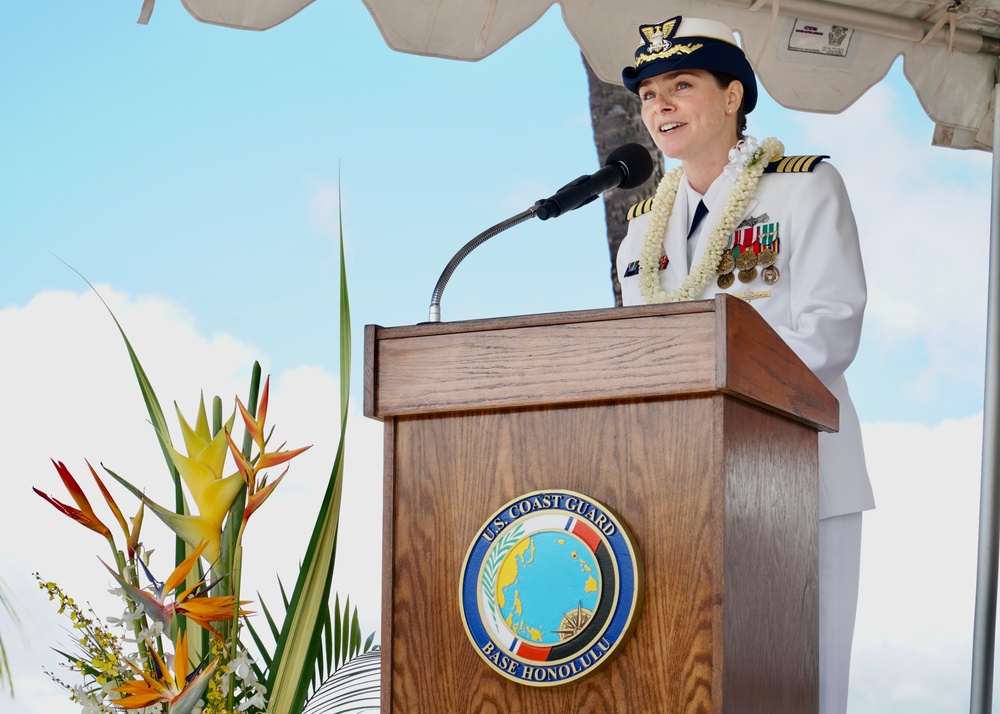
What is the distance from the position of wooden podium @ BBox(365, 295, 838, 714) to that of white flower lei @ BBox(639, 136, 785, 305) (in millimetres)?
571

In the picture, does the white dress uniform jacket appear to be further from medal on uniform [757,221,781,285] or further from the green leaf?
the green leaf

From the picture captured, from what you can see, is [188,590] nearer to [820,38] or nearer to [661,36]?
[661,36]

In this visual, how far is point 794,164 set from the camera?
2.17 metres

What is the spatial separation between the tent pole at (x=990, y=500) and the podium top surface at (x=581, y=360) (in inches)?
64.8

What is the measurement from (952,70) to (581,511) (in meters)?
2.46

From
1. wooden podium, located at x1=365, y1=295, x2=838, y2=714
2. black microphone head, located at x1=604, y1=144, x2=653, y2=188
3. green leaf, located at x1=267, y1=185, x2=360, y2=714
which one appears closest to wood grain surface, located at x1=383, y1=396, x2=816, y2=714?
wooden podium, located at x1=365, y1=295, x2=838, y2=714

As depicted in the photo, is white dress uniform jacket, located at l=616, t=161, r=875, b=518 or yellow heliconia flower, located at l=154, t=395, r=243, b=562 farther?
white dress uniform jacket, located at l=616, t=161, r=875, b=518

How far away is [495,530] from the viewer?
4.60ft

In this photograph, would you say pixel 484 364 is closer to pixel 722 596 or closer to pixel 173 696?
pixel 722 596

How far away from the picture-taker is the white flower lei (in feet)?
7.00

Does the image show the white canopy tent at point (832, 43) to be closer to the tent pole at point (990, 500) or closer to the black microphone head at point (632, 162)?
the tent pole at point (990, 500)

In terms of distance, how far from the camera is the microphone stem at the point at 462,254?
5.50ft

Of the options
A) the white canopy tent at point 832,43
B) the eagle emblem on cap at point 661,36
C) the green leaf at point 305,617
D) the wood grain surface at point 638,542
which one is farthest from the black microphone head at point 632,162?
the white canopy tent at point 832,43

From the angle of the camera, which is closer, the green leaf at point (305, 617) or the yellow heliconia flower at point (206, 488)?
the yellow heliconia flower at point (206, 488)
